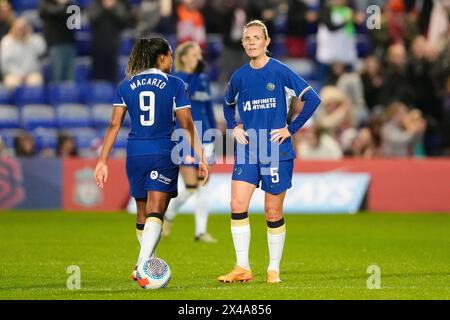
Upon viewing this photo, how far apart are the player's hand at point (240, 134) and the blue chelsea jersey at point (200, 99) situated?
4807mm

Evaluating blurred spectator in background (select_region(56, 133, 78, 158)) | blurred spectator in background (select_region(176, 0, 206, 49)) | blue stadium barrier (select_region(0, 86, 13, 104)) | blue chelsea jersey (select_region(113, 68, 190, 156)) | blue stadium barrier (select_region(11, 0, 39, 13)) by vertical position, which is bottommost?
blurred spectator in background (select_region(56, 133, 78, 158))

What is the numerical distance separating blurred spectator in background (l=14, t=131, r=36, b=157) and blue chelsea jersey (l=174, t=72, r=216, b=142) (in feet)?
21.5

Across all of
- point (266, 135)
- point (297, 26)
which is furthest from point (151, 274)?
point (297, 26)

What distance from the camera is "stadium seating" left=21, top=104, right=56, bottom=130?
79.0 feet

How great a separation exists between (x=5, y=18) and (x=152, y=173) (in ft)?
48.8

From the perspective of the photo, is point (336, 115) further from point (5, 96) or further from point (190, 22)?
point (5, 96)

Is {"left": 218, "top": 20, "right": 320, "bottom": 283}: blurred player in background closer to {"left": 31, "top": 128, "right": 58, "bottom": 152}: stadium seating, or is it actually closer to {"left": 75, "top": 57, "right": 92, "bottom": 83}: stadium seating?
{"left": 31, "top": 128, "right": 58, "bottom": 152}: stadium seating

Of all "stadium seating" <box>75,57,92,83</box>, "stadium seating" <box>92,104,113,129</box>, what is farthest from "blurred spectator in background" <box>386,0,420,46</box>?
"stadium seating" <box>75,57,92,83</box>

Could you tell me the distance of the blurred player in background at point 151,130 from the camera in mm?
10398

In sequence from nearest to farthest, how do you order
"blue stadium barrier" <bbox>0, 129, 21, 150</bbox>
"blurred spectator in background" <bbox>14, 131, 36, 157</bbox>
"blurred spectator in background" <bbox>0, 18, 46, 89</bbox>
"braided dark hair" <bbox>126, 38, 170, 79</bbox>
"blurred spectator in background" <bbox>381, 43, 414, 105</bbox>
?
"braided dark hair" <bbox>126, 38, 170, 79</bbox>, "blurred spectator in background" <bbox>14, 131, 36, 157</bbox>, "blue stadium barrier" <bbox>0, 129, 21, 150</bbox>, "blurred spectator in background" <bbox>0, 18, 46, 89</bbox>, "blurred spectator in background" <bbox>381, 43, 414, 105</bbox>

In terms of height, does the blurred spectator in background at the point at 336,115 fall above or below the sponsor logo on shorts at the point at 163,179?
below

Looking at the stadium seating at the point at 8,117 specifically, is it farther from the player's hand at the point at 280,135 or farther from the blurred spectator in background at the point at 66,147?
the player's hand at the point at 280,135

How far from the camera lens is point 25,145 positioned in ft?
70.8

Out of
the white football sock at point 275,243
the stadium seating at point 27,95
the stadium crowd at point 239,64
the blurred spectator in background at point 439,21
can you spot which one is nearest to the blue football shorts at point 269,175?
the white football sock at point 275,243
